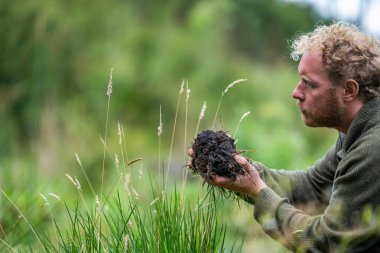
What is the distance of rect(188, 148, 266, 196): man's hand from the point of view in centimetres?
393

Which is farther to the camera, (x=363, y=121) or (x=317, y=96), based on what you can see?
(x=317, y=96)

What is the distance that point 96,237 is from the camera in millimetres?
3857

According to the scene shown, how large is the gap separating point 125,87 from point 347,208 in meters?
13.0

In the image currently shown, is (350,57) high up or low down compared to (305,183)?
up

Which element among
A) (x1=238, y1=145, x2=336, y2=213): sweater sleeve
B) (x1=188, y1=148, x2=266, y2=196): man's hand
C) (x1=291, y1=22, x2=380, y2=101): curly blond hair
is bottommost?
(x1=238, y1=145, x2=336, y2=213): sweater sleeve

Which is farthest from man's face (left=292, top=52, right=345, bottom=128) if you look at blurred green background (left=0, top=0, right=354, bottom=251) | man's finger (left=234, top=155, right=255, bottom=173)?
blurred green background (left=0, top=0, right=354, bottom=251)

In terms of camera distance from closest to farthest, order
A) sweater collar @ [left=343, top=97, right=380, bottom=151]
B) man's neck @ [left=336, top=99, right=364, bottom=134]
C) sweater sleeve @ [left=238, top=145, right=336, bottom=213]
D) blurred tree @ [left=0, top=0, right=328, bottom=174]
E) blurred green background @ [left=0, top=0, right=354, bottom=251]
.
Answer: sweater collar @ [left=343, top=97, right=380, bottom=151] < man's neck @ [left=336, top=99, right=364, bottom=134] < sweater sleeve @ [left=238, top=145, right=336, bottom=213] < blurred green background @ [left=0, top=0, right=354, bottom=251] < blurred tree @ [left=0, top=0, right=328, bottom=174]

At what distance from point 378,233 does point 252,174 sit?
0.65 meters

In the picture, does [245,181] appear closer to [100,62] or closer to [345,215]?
[345,215]

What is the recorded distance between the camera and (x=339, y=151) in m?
4.09

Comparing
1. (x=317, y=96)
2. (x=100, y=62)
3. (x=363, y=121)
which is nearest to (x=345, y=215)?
(x=363, y=121)

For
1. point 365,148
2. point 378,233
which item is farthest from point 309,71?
point 378,233

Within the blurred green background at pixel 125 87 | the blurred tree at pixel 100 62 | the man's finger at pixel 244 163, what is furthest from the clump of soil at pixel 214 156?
the blurred tree at pixel 100 62

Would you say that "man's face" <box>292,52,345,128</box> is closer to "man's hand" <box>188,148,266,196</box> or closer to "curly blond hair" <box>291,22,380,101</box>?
"curly blond hair" <box>291,22,380,101</box>
